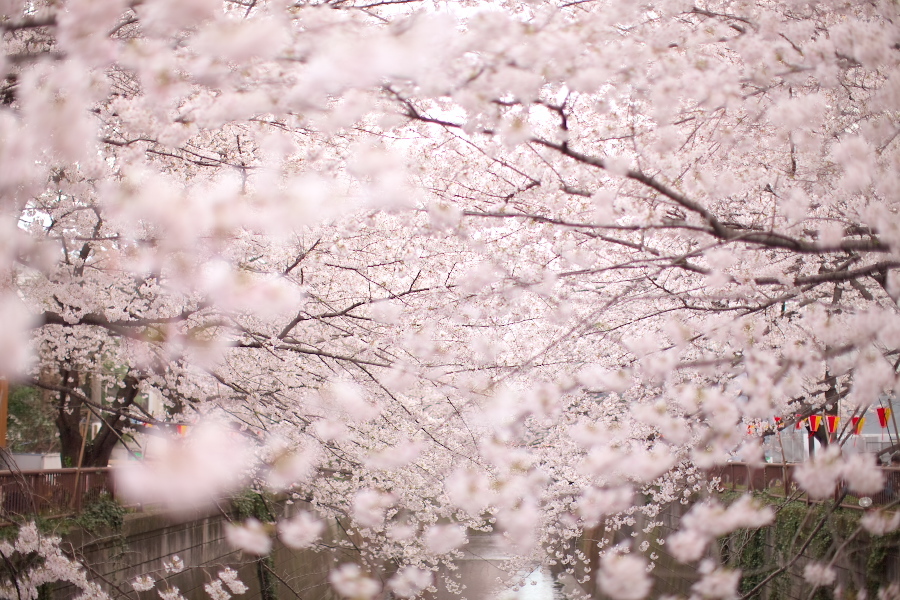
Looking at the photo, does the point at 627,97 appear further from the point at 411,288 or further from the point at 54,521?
the point at 54,521

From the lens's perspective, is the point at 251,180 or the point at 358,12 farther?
the point at 251,180

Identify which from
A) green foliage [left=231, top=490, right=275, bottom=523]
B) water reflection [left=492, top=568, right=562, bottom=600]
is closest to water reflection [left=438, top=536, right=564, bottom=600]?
water reflection [left=492, top=568, right=562, bottom=600]

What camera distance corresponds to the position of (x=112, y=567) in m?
9.66

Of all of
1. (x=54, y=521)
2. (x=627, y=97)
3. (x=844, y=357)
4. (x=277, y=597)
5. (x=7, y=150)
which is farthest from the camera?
(x=277, y=597)

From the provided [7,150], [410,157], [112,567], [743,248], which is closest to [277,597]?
[112,567]

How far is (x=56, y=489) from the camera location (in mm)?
9312

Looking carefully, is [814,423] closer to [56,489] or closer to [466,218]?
[466,218]

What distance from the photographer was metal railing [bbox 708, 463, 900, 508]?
8.76 metres

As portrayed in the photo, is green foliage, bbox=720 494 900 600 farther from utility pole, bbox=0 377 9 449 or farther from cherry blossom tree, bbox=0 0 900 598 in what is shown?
utility pole, bbox=0 377 9 449

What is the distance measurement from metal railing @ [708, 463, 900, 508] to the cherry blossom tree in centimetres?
287

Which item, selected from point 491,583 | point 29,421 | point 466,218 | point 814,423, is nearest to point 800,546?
point 814,423

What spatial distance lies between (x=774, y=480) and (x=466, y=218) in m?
→ 9.63

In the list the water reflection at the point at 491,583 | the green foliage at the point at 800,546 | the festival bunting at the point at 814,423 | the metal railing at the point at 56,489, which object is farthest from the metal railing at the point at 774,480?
the metal railing at the point at 56,489

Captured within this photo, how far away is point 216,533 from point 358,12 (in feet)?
37.4
